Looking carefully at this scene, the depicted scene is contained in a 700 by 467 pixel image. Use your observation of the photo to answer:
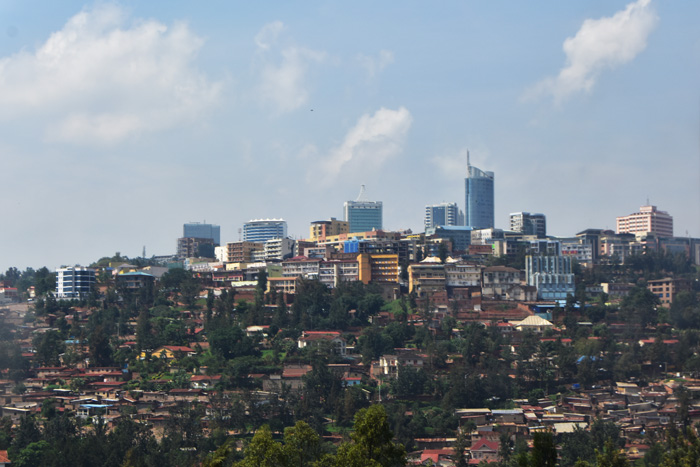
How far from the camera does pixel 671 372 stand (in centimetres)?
3691

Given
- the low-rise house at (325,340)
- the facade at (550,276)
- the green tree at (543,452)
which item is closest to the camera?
the green tree at (543,452)

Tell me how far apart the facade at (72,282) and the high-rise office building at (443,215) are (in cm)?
4360

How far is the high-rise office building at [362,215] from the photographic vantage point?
7625cm

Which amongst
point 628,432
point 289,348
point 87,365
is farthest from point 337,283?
point 628,432

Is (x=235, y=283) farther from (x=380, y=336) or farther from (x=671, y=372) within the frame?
(x=671, y=372)

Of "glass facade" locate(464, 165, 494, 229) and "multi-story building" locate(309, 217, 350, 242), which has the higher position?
"glass facade" locate(464, 165, 494, 229)

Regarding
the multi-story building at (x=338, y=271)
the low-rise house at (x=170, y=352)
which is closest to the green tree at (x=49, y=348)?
the low-rise house at (x=170, y=352)

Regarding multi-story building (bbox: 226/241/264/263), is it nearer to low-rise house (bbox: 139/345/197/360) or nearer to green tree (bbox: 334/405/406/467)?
low-rise house (bbox: 139/345/197/360)

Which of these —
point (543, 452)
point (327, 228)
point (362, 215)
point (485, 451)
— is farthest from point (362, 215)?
point (543, 452)

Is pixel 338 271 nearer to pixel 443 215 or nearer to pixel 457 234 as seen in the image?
pixel 457 234

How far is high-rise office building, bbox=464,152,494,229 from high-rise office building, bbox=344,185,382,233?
14.7 meters

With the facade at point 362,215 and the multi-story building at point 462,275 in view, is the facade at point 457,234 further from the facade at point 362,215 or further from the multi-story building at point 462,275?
the multi-story building at point 462,275

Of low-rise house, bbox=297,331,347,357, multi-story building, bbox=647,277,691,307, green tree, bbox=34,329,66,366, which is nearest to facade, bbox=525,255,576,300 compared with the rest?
multi-story building, bbox=647,277,691,307

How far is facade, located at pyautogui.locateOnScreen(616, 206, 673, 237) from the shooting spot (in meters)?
70.6
